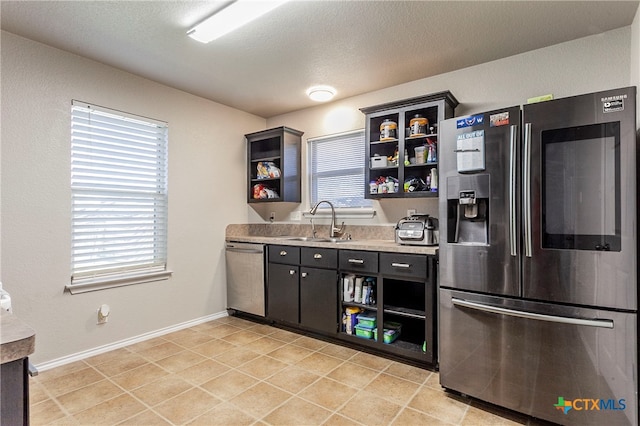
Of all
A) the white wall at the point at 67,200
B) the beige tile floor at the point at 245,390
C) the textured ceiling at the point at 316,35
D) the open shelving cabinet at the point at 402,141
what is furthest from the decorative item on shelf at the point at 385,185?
the white wall at the point at 67,200

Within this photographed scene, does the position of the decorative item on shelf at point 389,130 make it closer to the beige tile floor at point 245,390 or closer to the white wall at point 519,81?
the white wall at point 519,81

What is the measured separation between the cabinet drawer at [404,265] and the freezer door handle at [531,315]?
0.43 metres

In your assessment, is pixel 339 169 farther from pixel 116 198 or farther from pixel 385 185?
pixel 116 198

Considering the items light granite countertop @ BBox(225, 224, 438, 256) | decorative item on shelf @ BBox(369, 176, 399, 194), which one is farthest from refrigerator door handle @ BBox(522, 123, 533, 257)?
decorative item on shelf @ BBox(369, 176, 399, 194)

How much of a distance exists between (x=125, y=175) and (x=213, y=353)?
1829 mm

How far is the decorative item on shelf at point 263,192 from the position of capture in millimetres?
4113

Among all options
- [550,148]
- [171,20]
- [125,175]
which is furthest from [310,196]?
[550,148]

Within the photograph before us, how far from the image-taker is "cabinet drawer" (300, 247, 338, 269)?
313 cm

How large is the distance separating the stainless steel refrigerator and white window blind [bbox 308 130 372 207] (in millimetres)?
1509

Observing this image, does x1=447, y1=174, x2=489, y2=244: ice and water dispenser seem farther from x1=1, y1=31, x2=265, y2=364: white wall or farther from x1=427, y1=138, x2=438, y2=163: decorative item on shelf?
x1=1, y1=31, x2=265, y2=364: white wall

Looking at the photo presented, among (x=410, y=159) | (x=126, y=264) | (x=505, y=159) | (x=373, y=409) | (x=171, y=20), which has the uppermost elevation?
(x=171, y=20)

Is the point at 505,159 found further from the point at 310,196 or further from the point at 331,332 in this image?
the point at 310,196

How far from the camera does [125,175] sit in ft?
10.3

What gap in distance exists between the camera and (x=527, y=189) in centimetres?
195
